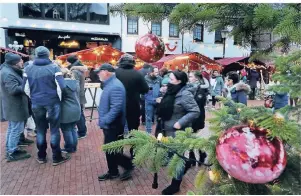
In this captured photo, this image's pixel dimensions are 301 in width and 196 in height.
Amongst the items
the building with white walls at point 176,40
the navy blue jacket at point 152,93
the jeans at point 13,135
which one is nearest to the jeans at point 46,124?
the jeans at point 13,135

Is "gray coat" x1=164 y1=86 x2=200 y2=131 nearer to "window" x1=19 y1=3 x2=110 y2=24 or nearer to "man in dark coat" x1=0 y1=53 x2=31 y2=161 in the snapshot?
"man in dark coat" x1=0 y1=53 x2=31 y2=161

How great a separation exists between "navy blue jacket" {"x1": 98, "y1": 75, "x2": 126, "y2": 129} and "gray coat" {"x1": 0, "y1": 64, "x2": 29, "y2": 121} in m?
1.88

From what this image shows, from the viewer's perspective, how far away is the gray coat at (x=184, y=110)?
3.65m

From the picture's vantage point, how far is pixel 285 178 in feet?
4.72

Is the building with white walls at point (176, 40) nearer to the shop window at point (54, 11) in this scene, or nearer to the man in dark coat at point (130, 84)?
the shop window at point (54, 11)

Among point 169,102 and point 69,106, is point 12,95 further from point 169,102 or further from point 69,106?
point 169,102

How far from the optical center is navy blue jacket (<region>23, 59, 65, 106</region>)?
4.45 m

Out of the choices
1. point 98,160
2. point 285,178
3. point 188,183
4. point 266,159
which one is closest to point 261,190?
point 285,178

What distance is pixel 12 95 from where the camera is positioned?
197 inches

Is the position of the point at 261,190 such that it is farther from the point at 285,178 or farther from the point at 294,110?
the point at 294,110

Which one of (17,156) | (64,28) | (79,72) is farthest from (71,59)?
(64,28)

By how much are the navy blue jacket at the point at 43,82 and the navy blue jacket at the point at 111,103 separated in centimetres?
98

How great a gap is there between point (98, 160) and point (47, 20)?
45.6 ft

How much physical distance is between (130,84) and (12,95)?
2162 mm
